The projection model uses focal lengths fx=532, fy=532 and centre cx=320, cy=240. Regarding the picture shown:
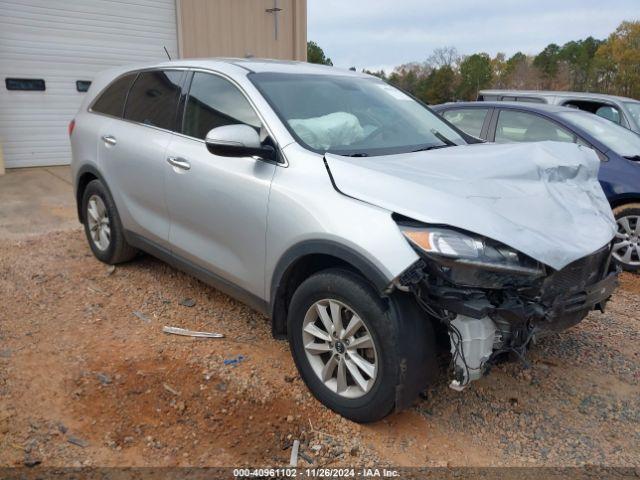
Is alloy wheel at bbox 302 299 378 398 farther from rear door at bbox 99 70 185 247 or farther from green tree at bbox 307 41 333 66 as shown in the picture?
green tree at bbox 307 41 333 66

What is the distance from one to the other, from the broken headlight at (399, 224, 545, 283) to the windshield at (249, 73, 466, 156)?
2.84 ft

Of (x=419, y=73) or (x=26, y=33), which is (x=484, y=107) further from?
(x=419, y=73)

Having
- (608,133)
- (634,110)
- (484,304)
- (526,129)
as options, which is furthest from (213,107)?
(634,110)

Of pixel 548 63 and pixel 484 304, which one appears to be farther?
pixel 548 63

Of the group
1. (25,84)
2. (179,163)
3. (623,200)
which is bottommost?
(623,200)

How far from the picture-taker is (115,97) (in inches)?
177

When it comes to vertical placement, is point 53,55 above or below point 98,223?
above

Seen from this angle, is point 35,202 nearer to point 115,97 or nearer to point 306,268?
point 115,97

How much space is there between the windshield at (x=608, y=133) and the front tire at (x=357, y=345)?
3.93 metres

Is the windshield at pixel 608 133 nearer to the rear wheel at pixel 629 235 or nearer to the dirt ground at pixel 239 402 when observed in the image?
the rear wheel at pixel 629 235

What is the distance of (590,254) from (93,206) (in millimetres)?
3986

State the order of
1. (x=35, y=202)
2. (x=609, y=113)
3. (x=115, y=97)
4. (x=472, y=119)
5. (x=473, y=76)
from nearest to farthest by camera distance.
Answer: (x=115, y=97) → (x=472, y=119) → (x=35, y=202) → (x=609, y=113) → (x=473, y=76)

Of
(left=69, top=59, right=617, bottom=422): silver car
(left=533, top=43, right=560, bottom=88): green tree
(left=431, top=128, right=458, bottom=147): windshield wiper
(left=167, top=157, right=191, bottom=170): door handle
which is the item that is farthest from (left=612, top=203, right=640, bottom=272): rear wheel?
(left=533, top=43, right=560, bottom=88): green tree

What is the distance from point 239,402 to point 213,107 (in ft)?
6.13
